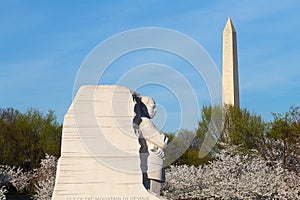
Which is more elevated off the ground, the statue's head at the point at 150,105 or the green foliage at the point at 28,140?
the green foliage at the point at 28,140

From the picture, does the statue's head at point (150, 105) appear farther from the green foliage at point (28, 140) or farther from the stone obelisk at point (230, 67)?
the stone obelisk at point (230, 67)

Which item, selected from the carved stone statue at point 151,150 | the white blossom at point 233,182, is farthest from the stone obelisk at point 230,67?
the carved stone statue at point 151,150

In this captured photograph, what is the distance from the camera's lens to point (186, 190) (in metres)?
20.8

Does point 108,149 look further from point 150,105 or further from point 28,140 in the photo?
point 28,140

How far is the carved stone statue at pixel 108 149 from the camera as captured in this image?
11289 millimetres

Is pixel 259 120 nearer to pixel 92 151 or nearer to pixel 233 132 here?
pixel 233 132

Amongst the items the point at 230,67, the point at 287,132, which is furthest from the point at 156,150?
the point at 230,67

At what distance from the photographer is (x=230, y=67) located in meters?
42.2

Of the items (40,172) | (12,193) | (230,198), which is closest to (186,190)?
(230,198)

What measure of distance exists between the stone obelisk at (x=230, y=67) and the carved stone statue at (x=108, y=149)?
3056cm

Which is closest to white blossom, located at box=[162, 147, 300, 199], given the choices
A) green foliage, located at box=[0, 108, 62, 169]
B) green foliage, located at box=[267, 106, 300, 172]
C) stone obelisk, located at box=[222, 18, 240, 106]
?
green foliage, located at box=[267, 106, 300, 172]

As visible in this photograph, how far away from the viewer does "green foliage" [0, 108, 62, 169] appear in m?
34.2

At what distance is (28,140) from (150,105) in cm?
2444

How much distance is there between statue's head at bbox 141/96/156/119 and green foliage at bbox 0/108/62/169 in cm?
2260
